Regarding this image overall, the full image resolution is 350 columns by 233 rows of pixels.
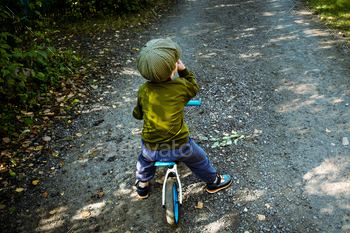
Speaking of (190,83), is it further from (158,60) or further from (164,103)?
(158,60)

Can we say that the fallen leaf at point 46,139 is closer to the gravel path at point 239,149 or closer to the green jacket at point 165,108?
the gravel path at point 239,149

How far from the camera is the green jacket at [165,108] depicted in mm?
2189

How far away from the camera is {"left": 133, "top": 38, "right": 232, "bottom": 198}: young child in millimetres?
1985

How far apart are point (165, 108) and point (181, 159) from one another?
0.71m

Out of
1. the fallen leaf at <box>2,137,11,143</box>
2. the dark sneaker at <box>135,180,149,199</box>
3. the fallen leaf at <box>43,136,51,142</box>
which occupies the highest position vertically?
the fallen leaf at <box>2,137,11,143</box>

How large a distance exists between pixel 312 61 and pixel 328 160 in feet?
11.3

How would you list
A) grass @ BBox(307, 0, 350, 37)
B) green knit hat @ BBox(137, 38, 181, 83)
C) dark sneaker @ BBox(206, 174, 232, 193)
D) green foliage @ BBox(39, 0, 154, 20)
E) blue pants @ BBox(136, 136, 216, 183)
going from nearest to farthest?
green knit hat @ BBox(137, 38, 181, 83) < blue pants @ BBox(136, 136, 216, 183) < dark sneaker @ BBox(206, 174, 232, 193) < grass @ BBox(307, 0, 350, 37) < green foliage @ BBox(39, 0, 154, 20)

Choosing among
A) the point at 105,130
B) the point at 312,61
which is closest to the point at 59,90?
the point at 105,130

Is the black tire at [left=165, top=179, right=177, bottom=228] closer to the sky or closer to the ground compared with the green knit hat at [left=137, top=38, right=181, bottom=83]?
closer to the ground

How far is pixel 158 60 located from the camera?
1.96 metres

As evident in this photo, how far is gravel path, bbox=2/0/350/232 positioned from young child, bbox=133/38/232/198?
94cm

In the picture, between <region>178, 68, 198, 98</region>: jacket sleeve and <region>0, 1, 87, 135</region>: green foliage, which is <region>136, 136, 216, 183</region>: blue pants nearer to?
<region>178, 68, 198, 98</region>: jacket sleeve

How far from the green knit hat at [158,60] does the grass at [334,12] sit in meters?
7.47

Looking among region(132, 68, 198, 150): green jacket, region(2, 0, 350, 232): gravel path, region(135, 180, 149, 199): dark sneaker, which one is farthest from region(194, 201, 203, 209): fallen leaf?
region(132, 68, 198, 150): green jacket
